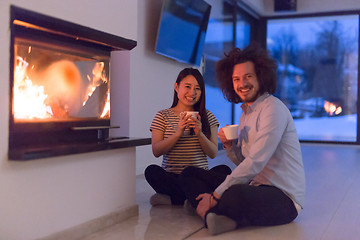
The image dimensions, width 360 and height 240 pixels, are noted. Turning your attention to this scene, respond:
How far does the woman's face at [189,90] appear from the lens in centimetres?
275

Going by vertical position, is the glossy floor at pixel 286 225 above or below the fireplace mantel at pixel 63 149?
below

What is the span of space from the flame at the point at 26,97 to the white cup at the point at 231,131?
84 cm

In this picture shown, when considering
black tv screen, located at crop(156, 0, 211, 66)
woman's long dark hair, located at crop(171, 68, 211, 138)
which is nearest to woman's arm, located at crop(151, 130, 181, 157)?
woman's long dark hair, located at crop(171, 68, 211, 138)

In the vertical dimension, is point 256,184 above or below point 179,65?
below

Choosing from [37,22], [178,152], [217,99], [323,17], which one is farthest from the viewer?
[323,17]

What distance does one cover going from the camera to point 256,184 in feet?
7.63

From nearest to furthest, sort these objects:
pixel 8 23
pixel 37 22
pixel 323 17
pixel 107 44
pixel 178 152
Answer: pixel 8 23, pixel 37 22, pixel 107 44, pixel 178 152, pixel 323 17

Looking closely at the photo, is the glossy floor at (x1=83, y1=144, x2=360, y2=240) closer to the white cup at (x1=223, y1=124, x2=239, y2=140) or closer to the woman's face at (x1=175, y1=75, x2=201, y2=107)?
the white cup at (x1=223, y1=124, x2=239, y2=140)

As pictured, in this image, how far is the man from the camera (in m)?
2.12

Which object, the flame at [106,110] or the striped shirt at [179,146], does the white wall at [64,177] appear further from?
the striped shirt at [179,146]

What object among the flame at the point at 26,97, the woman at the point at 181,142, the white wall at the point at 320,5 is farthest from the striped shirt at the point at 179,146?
the white wall at the point at 320,5

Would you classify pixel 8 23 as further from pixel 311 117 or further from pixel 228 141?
pixel 311 117

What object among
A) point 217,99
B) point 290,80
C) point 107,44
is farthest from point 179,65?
point 290,80

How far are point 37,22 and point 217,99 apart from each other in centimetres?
456
